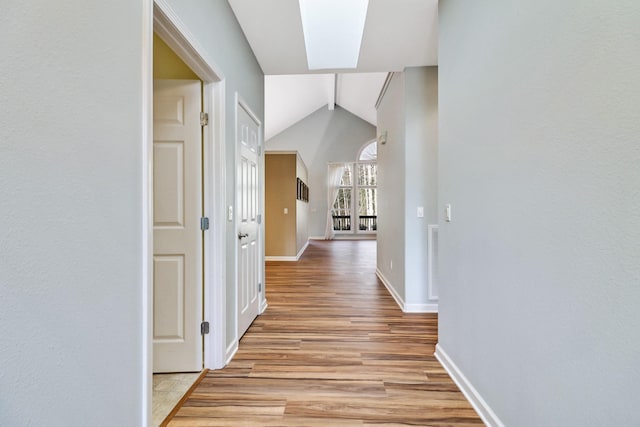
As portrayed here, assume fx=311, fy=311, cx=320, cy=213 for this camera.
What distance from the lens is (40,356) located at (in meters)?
0.79

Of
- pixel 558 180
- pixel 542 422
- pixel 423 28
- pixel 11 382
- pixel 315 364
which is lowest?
pixel 315 364

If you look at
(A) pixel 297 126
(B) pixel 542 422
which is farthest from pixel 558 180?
(A) pixel 297 126

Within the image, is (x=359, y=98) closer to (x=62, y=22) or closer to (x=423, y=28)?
(x=423, y=28)

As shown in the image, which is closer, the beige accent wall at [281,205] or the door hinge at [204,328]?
the door hinge at [204,328]

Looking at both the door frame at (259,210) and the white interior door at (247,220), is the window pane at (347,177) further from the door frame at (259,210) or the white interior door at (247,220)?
the white interior door at (247,220)

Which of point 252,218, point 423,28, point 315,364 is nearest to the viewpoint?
point 315,364

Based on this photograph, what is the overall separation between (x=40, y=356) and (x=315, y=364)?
169 centimetres

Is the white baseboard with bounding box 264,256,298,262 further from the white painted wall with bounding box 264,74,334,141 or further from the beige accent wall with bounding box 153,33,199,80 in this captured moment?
the beige accent wall with bounding box 153,33,199,80

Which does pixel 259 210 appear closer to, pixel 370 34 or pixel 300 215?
pixel 370 34

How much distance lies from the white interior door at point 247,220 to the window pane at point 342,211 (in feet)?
27.6

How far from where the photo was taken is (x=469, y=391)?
175 cm

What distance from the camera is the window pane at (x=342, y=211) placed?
11.5 meters

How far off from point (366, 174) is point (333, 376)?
9884 mm

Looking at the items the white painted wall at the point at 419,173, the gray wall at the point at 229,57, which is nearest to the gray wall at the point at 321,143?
the white painted wall at the point at 419,173
